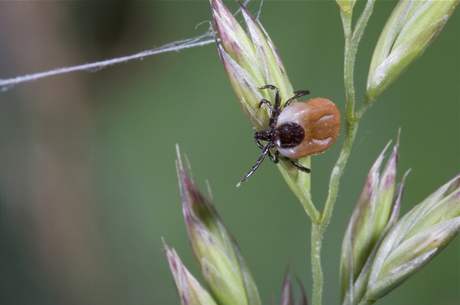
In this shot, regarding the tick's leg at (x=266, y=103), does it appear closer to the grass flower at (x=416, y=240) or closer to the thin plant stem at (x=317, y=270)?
the thin plant stem at (x=317, y=270)

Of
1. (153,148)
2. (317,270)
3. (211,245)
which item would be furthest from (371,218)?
(153,148)

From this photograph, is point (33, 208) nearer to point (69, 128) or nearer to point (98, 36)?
point (69, 128)

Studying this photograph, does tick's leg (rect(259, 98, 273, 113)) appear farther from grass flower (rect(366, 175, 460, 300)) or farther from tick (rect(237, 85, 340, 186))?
grass flower (rect(366, 175, 460, 300))

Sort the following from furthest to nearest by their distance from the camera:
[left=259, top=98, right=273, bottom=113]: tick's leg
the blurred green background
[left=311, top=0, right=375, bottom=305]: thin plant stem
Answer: the blurred green background, [left=259, top=98, right=273, bottom=113]: tick's leg, [left=311, top=0, right=375, bottom=305]: thin plant stem

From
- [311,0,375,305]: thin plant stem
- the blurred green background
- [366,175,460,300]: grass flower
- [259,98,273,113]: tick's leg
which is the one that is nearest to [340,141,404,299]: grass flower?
[366,175,460,300]: grass flower

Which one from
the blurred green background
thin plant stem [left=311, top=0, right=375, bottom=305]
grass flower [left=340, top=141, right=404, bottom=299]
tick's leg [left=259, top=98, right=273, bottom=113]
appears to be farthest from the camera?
the blurred green background

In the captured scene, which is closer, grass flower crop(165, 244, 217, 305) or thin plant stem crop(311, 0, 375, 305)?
thin plant stem crop(311, 0, 375, 305)

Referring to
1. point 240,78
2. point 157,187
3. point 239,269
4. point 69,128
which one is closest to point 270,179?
point 157,187
